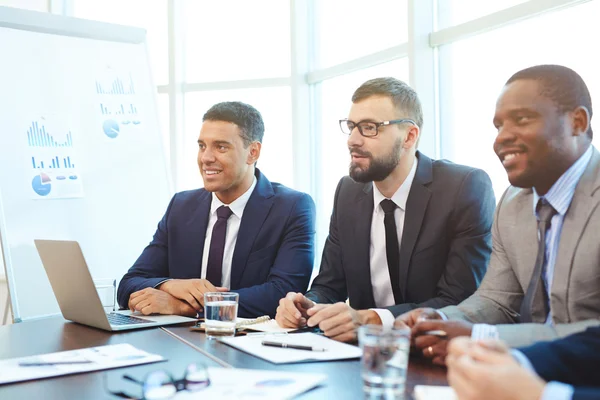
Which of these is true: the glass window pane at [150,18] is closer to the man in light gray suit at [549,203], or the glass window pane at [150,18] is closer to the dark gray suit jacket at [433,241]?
the dark gray suit jacket at [433,241]

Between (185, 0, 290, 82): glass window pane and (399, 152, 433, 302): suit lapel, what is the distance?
2.67 m

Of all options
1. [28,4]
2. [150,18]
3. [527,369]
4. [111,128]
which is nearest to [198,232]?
[111,128]

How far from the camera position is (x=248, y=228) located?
2.67 metres

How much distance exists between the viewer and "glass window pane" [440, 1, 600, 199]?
110 inches

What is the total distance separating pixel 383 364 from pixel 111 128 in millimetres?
2887

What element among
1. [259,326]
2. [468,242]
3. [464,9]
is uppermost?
[464,9]

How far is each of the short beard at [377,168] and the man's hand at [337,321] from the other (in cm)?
81

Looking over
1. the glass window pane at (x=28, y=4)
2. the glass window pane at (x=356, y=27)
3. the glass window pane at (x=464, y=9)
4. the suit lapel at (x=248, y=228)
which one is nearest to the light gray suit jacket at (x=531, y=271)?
the suit lapel at (x=248, y=228)

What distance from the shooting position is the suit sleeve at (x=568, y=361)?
1.12m

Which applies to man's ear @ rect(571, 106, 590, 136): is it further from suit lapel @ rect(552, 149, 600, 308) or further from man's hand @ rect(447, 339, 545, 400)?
man's hand @ rect(447, 339, 545, 400)

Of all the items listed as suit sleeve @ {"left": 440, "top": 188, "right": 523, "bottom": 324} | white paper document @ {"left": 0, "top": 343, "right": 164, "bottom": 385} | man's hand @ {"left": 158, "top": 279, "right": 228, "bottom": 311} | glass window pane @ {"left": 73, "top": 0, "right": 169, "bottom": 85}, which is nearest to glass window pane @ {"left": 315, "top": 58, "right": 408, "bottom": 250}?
glass window pane @ {"left": 73, "top": 0, "right": 169, "bottom": 85}

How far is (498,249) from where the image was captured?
1949 mm

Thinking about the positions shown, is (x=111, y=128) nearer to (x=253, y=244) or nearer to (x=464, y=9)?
(x=253, y=244)

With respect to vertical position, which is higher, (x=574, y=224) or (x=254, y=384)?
(x=574, y=224)
